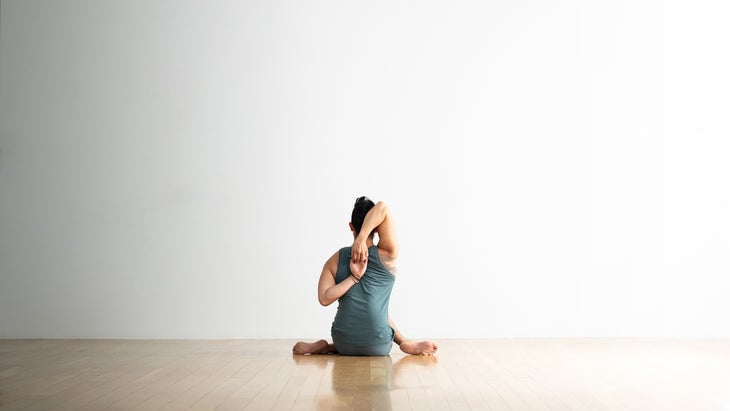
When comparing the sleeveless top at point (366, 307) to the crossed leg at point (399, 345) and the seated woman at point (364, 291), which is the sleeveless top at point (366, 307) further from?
the crossed leg at point (399, 345)

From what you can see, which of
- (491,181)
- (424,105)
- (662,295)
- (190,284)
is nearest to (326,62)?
(424,105)

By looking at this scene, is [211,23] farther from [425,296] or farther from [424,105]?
[425,296]

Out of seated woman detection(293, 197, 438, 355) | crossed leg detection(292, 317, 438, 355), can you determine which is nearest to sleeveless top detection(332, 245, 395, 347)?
seated woman detection(293, 197, 438, 355)

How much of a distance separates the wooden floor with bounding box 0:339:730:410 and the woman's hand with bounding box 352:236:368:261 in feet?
1.68

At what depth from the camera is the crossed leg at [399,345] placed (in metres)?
4.38

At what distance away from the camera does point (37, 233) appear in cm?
577

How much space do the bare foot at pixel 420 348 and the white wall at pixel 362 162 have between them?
1139mm

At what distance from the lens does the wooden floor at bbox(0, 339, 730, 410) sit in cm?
281

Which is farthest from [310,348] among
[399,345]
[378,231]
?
[378,231]

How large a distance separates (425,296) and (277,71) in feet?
6.05

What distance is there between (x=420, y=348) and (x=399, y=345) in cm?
15

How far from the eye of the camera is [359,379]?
3383 millimetres

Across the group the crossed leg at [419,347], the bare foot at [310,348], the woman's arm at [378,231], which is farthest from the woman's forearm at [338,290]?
the crossed leg at [419,347]

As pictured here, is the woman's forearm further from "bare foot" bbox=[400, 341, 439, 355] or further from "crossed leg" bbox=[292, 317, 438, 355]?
"bare foot" bbox=[400, 341, 439, 355]
